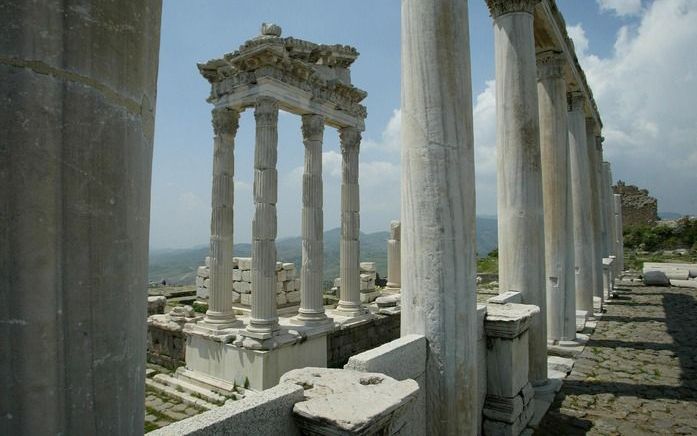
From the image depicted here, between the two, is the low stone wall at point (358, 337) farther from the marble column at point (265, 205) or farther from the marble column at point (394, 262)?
the marble column at point (394, 262)

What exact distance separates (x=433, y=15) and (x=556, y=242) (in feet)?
20.9

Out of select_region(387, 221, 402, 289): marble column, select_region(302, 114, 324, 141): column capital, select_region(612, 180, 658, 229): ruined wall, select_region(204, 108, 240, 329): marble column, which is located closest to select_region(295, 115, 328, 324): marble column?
select_region(302, 114, 324, 141): column capital

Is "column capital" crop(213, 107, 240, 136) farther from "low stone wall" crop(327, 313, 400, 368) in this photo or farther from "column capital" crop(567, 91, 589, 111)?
"column capital" crop(567, 91, 589, 111)

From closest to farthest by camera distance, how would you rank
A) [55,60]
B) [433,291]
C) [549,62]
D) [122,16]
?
1. [55,60]
2. [122,16]
3. [433,291]
4. [549,62]

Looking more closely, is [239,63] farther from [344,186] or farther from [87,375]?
[87,375]

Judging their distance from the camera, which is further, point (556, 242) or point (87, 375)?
point (556, 242)

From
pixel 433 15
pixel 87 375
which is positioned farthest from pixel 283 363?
pixel 87 375

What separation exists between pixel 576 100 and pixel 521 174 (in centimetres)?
755

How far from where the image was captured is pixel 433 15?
4.63m

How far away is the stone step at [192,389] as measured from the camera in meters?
10.5

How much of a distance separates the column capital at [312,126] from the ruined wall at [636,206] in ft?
145

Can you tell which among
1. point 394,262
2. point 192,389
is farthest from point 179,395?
point 394,262

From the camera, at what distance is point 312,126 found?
13.5 metres

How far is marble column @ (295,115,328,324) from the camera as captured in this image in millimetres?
13070
